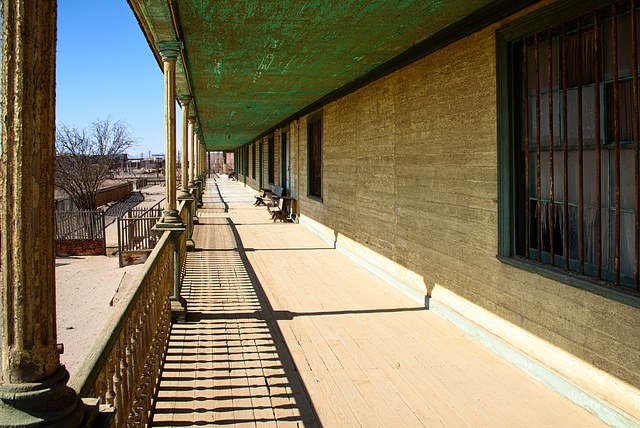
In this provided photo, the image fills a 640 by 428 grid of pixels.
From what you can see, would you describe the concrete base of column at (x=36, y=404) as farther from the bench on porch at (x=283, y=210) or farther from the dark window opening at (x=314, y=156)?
the bench on porch at (x=283, y=210)

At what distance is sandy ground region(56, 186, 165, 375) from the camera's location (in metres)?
7.80

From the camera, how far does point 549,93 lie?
3.57 m

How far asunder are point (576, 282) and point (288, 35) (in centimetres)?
377

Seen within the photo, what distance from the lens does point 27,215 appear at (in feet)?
4.64

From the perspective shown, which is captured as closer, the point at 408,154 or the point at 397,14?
the point at 397,14

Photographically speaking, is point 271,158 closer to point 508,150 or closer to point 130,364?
point 508,150

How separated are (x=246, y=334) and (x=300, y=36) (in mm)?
3247

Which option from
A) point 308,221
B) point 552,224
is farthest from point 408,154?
point 308,221

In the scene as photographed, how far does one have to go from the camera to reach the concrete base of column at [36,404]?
1.40 meters

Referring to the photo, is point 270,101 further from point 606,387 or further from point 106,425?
point 106,425

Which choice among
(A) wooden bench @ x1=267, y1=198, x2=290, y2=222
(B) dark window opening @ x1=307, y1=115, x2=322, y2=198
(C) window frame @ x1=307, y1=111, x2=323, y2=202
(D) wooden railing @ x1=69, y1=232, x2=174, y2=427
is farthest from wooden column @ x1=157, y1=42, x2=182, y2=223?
(A) wooden bench @ x1=267, y1=198, x2=290, y2=222

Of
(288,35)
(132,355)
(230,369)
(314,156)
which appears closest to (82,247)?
(314,156)

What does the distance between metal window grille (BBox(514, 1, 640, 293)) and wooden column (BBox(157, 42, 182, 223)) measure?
3591 mm

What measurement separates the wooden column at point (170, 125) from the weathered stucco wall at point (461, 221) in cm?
280
